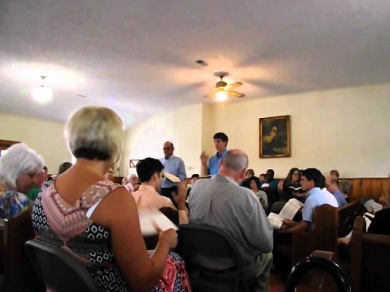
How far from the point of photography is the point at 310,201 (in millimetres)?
2828

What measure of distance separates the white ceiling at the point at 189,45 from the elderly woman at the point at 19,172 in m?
2.20

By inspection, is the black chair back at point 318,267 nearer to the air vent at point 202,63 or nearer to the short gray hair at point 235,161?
the short gray hair at point 235,161

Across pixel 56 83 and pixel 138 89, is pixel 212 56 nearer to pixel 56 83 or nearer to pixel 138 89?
pixel 138 89

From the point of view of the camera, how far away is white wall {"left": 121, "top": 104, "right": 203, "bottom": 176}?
7734 mm

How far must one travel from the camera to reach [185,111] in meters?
7.98

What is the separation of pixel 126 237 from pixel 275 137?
6.35 meters

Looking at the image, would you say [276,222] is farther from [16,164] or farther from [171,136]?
[171,136]

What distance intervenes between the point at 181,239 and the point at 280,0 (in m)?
2.73

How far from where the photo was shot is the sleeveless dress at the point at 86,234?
38.2 inches

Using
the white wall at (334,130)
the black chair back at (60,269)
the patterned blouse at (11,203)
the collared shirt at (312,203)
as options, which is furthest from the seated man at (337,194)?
the black chair back at (60,269)

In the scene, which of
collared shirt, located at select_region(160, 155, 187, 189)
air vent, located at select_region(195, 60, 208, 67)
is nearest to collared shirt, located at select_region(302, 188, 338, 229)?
collared shirt, located at select_region(160, 155, 187, 189)

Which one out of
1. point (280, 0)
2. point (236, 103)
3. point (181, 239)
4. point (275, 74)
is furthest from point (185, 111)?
point (181, 239)

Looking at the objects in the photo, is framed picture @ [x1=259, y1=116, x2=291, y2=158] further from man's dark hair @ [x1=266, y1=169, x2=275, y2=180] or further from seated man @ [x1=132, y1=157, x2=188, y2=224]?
seated man @ [x1=132, y1=157, x2=188, y2=224]

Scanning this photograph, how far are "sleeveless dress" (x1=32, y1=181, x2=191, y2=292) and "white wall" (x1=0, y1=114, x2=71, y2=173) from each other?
313 inches
